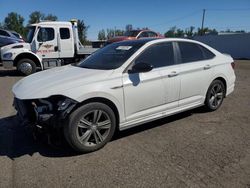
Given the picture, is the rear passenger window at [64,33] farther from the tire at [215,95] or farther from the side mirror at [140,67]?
the side mirror at [140,67]

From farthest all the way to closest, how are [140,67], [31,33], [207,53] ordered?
[31,33], [207,53], [140,67]

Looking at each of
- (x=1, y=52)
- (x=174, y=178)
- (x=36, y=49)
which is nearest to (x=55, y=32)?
(x=36, y=49)

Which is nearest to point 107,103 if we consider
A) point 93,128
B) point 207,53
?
point 93,128

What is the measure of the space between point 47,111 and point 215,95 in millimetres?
3736

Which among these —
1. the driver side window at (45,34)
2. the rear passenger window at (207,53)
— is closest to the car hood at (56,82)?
the rear passenger window at (207,53)

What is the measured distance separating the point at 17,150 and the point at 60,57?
961 cm

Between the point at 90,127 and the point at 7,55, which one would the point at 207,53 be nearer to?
the point at 90,127

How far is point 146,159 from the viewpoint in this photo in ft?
12.9

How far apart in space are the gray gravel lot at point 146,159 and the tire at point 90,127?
6.0 inches

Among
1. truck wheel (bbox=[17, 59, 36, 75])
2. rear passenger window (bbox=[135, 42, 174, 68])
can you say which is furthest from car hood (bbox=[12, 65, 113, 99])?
truck wheel (bbox=[17, 59, 36, 75])

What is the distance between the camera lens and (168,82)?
4.97 metres

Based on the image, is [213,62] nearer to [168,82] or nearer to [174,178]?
[168,82]

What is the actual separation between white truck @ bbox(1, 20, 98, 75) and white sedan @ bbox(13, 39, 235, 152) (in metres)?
8.07

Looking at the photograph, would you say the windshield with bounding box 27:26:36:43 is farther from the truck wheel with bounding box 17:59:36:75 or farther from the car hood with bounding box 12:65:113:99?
the car hood with bounding box 12:65:113:99
